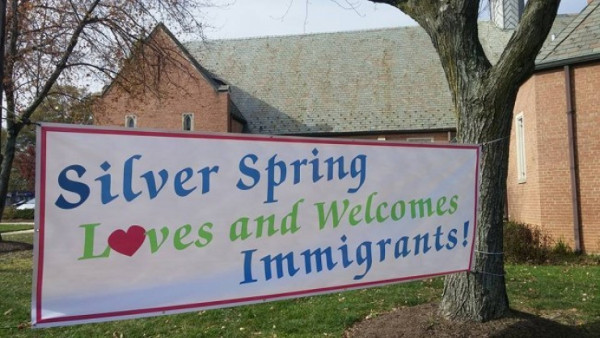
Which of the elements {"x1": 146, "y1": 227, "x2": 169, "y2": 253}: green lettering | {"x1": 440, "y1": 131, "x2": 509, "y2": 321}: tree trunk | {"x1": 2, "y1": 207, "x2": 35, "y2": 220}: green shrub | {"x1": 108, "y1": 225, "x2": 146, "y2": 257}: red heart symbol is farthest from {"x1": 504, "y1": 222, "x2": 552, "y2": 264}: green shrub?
{"x1": 2, "y1": 207, "x2": 35, "y2": 220}: green shrub

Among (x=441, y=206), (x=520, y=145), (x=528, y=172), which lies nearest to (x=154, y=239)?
(x=441, y=206)

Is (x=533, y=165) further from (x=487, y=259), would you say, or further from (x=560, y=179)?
(x=487, y=259)

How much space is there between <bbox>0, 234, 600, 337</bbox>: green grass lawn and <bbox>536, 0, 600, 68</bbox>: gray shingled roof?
6.50m

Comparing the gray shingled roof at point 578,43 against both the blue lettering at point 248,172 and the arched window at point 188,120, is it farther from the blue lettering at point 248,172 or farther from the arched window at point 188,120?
the arched window at point 188,120

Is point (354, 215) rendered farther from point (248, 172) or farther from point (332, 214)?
point (248, 172)

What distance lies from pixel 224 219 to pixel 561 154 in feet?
38.6

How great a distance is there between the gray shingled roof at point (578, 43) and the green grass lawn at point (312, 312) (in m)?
6.50

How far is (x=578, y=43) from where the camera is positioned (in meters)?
12.6

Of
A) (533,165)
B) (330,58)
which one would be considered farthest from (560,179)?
(330,58)

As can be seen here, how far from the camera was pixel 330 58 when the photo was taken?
25.6 m

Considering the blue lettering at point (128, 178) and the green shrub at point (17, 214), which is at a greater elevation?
the blue lettering at point (128, 178)

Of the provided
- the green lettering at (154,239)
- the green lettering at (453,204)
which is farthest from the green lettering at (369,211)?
the green lettering at (154,239)

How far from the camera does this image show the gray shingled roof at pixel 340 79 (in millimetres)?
22719

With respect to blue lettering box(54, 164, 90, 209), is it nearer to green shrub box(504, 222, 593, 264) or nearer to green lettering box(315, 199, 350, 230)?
green lettering box(315, 199, 350, 230)
